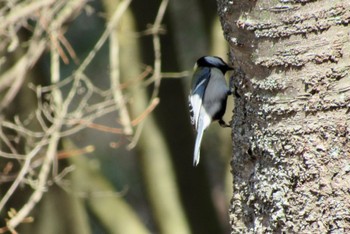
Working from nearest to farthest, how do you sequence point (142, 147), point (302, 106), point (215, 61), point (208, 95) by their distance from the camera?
1. point (302, 106)
2. point (208, 95)
3. point (215, 61)
4. point (142, 147)

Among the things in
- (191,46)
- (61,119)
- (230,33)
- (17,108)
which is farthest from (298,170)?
(191,46)

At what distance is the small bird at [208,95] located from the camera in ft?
9.95

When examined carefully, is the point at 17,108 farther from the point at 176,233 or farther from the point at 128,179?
the point at 128,179

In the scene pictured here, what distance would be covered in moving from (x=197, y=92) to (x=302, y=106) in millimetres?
1714


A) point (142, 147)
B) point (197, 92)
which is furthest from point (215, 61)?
point (142, 147)

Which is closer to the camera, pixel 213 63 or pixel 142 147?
pixel 213 63

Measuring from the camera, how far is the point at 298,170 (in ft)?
5.20

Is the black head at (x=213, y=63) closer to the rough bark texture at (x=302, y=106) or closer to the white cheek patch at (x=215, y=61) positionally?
Result: the white cheek patch at (x=215, y=61)

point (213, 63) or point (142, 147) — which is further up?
point (213, 63)

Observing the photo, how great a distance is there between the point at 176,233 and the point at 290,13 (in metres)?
3.14

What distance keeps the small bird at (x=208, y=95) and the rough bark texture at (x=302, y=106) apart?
1.28 m

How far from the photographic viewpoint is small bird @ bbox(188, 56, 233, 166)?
303 cm

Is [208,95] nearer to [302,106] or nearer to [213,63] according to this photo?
[213,63]

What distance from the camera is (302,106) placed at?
157 cm
